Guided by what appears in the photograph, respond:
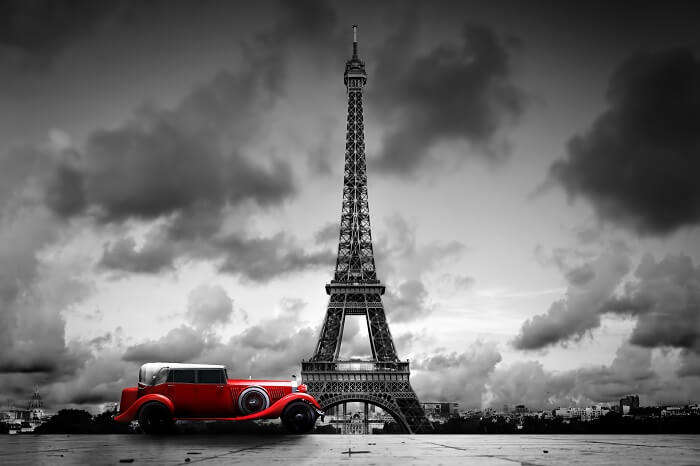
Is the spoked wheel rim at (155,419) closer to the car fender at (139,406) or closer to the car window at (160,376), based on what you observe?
the car fender at (139,406)

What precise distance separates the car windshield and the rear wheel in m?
0.65

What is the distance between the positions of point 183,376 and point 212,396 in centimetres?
95

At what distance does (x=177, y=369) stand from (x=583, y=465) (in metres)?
12.0

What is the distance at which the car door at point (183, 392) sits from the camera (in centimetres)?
1591

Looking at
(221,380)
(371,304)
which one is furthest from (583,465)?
(371,304)

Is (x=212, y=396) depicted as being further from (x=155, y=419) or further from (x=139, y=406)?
(x=139, y=406)

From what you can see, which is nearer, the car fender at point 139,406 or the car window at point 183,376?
the car fender at point 139,406

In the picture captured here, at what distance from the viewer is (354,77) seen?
97.6 meters

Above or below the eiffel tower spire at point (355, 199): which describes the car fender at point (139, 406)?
below

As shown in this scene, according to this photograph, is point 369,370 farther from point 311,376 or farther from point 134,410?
point 134,410

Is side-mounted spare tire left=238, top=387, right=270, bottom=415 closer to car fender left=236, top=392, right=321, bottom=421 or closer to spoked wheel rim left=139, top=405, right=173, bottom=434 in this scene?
car fender left=236, top=392, right=321, bottom=421

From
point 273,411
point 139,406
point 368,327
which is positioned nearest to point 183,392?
point 139,406

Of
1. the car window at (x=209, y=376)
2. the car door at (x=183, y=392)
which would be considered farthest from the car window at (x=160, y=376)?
the car window at (x=209, y=376)

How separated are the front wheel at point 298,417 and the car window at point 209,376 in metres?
2.07
